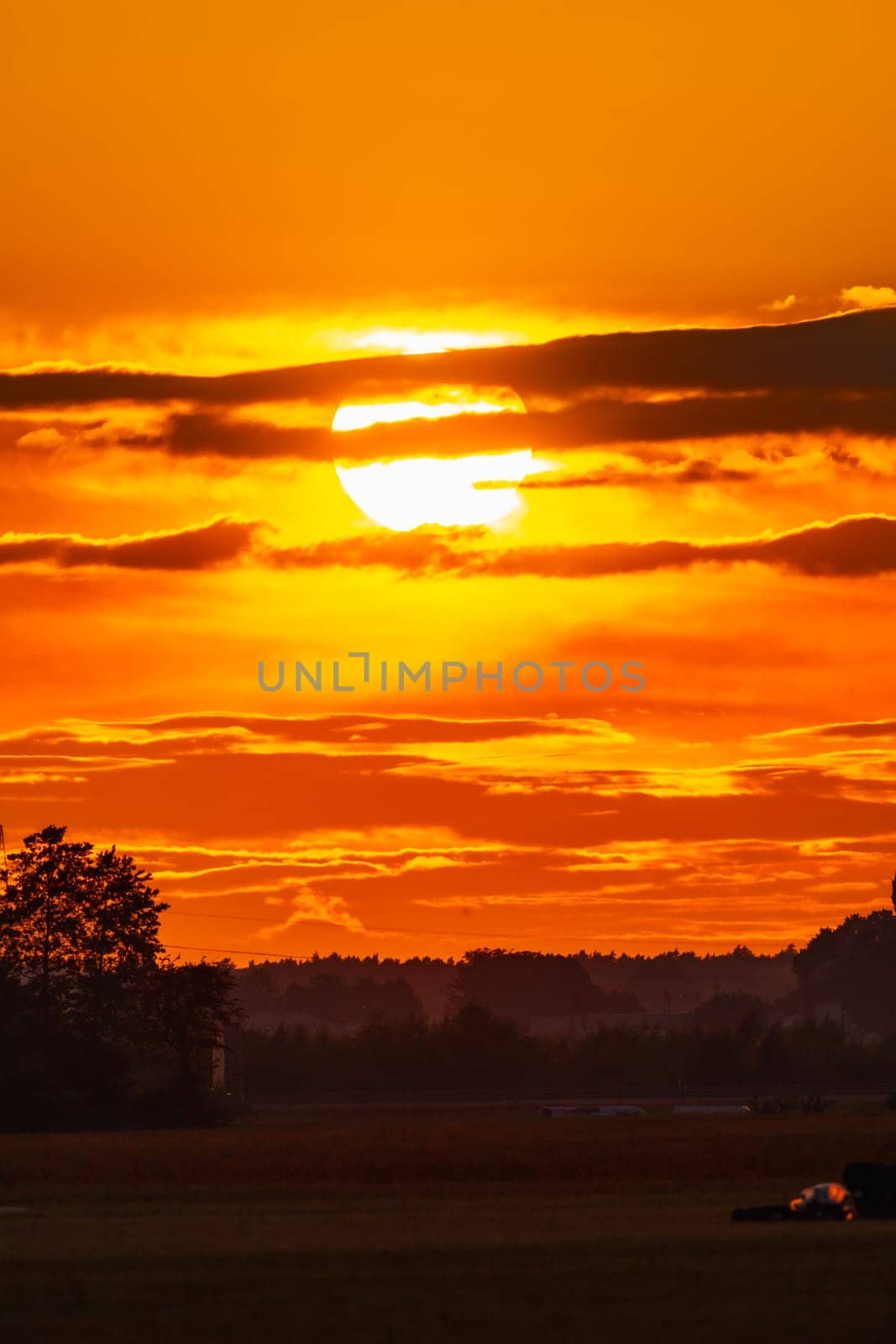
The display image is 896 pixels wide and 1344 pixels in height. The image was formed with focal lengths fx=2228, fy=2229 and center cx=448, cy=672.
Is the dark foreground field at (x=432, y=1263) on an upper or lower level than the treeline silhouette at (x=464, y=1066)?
lower

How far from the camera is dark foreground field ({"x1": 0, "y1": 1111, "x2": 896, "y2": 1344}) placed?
3362 centimetres

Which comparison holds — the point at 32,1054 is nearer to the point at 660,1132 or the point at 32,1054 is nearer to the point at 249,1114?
the point at 249,1114

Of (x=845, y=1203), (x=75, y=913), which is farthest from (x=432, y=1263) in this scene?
(x=75, y=913)

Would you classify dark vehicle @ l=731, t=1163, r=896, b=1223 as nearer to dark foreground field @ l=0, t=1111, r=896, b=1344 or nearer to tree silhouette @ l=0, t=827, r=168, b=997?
dark foreground field @ l=0, t=1111, r=896, b=1344

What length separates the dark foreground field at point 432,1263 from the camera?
33.6 meters

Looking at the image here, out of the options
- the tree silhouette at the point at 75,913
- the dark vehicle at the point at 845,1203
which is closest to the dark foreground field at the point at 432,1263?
the dark vehicle at the point at 845,1203

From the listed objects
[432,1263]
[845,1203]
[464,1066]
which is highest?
[464,1066]

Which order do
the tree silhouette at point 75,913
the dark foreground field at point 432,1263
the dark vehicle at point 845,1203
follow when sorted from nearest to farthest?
1. the dark foreground field at point 432,1263
2. the dark vehicle at point 845,1203
3. the tree silhouette at point 75,913

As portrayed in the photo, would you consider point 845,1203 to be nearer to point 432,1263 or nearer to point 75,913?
point 432,1263

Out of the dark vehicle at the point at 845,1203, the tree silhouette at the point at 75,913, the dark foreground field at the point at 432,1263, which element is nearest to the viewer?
the dark foreground field at the point at 432,1263

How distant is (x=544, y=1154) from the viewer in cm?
9288

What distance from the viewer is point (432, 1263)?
133 feet

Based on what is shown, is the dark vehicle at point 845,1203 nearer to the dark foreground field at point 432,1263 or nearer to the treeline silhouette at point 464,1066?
the dark foreground field at point 432,1263

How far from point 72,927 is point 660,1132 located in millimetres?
56996
